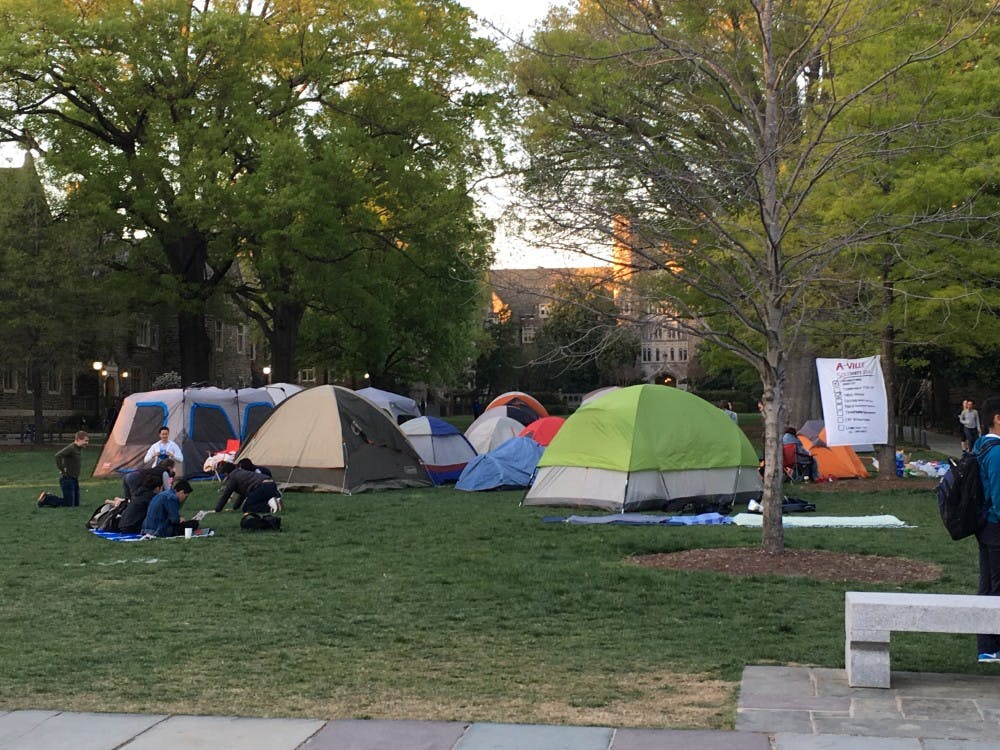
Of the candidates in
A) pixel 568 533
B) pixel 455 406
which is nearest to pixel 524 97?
pixel 568 533

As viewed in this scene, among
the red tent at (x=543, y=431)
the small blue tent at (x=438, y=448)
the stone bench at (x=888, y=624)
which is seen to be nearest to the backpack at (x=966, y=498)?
the stone bench at (x=888, y=624)

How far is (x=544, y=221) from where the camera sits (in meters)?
11.8

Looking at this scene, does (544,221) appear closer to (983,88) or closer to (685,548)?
(685,548)

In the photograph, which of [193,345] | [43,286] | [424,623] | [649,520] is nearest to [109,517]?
[649,520]

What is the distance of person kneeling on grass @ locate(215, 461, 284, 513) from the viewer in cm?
1716

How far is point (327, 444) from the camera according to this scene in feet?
74.0

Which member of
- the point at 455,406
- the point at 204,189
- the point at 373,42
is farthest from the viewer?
the point at 455,406

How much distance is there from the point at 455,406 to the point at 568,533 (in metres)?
73.4

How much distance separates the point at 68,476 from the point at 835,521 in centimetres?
1185

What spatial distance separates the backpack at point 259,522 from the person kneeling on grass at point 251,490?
0.81 metres

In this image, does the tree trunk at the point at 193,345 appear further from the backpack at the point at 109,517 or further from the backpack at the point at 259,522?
the backpack at the point at 259,522

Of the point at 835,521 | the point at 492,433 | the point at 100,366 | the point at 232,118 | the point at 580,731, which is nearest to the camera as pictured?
the point at 580,731

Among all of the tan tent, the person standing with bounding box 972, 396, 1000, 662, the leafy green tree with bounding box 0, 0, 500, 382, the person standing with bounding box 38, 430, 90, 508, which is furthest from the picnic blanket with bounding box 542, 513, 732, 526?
the leafy green tree with bounding box 0, 0, 500, 382

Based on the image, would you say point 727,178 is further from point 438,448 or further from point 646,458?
point 438,448
